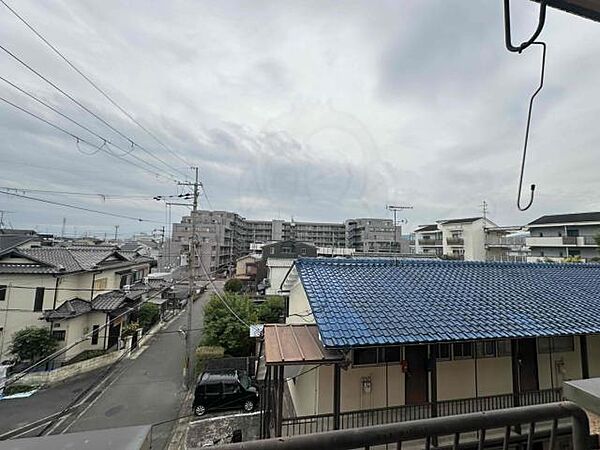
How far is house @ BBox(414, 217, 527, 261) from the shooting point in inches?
1185

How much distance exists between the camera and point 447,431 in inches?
40.5

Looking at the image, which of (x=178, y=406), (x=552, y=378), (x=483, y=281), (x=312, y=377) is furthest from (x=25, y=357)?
(x=552, y=378)

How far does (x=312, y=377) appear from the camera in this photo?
570cm

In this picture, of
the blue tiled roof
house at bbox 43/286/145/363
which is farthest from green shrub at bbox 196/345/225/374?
the blue tiled roof

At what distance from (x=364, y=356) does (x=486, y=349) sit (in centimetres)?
265

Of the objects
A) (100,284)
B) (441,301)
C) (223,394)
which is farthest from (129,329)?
(441,301)

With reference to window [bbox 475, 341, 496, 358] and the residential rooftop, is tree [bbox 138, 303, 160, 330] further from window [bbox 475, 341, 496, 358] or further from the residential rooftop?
the residential rooftop

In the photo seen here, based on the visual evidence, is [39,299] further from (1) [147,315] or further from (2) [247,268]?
(2) [247,268]

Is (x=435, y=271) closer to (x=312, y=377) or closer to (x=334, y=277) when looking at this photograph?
(x=334, y=277)

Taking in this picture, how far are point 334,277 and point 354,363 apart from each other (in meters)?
1.74

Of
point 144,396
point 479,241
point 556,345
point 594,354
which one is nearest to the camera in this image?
point 556,345

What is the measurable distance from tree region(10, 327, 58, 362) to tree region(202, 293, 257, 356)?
18.6 feet

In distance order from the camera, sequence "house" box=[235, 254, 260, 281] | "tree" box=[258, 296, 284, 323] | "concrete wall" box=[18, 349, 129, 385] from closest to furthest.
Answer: "concrete wall" box=[18, 349, 129, 385]
"tree" box=[258, 296, 284, 323]
"house" box=[235, 254, 260, 281]

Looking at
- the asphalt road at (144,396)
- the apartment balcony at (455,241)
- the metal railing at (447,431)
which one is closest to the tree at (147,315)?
the asphalt road at (144,396)
